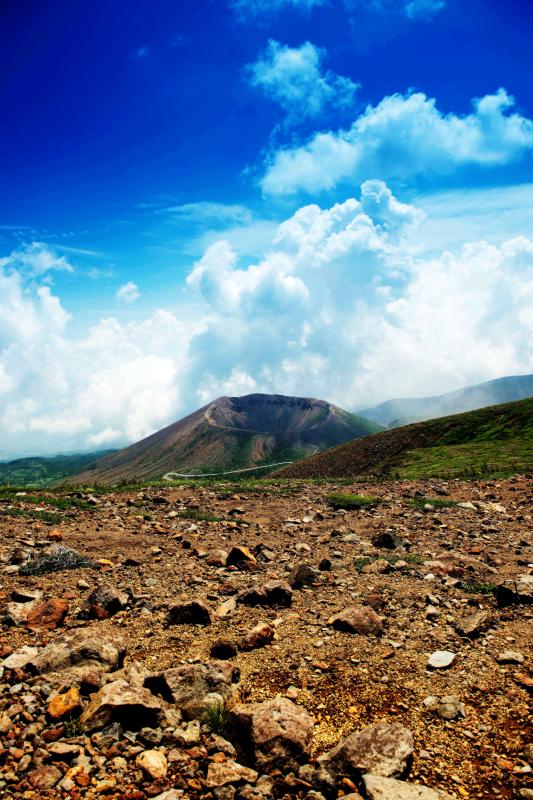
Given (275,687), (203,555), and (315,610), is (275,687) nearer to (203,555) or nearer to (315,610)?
(315,610)

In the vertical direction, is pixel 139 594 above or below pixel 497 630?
above

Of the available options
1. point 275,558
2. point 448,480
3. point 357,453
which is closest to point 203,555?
point 275,558

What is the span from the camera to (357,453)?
220ft

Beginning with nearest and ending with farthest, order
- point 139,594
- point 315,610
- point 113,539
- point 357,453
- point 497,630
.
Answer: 1. point 497,630
2. point 315,610
3. point 139,594
4. point 113,539
5. point 357,453

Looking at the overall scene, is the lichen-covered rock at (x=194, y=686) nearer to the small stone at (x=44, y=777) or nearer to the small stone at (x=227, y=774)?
the small stone at (x=227, y=774)

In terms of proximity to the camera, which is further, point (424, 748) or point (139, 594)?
point (139, 594)

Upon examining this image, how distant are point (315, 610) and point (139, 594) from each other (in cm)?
414

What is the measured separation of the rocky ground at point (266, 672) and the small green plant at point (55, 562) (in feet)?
0.27

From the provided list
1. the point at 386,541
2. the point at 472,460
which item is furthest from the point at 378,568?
the point at 472,460

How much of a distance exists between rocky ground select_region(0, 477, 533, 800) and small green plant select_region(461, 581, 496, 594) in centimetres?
6

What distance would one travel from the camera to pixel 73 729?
549 centimetres

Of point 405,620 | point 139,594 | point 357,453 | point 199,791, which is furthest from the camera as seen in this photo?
point 357,453

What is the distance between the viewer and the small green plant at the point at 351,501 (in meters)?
22.6

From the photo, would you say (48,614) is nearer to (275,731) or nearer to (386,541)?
(275,731)
